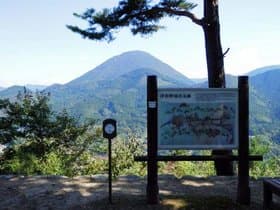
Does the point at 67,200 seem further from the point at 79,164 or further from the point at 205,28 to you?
the point at 79,164

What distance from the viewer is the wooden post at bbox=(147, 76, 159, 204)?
6.32 m

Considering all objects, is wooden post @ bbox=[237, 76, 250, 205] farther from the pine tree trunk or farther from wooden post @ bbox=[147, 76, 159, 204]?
the pine tree trunk

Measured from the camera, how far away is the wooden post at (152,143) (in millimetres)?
6324

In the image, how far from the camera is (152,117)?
6348mm

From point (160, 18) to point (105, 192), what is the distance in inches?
189

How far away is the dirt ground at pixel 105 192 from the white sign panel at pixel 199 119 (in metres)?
0.76

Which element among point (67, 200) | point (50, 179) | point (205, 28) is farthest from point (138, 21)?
point (67, 200)

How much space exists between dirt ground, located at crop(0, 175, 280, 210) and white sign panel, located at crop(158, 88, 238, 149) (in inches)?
30.1

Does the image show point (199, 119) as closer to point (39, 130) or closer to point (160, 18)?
point (160, 18)

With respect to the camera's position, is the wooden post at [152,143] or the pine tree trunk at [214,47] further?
the pine tree trunk at [214,47]

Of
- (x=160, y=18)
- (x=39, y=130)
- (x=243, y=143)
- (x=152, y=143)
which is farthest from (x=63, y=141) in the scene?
(x=243, y=143)

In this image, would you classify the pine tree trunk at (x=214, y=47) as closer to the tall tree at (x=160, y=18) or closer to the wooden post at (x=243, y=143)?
the tall tree at (x=160, y=18)

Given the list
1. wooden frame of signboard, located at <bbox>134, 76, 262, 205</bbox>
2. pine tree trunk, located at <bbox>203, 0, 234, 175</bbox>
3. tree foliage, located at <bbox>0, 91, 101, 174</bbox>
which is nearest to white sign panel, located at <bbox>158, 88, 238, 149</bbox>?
wooden frame of signboard, located at <bbox>134, 76, 262, 205</bbox>

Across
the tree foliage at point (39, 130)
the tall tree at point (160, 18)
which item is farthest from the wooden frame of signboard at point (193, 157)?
the tree foliage at point (39, 130)
